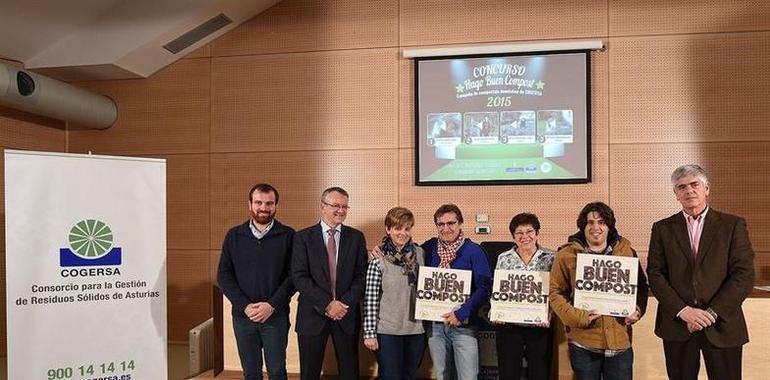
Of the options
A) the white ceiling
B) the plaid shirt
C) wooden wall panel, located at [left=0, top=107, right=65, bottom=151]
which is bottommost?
the plaid shirt

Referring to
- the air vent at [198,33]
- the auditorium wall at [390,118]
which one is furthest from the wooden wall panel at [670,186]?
the air vent at [198,33]

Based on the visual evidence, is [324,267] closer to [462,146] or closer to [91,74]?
[462,146]

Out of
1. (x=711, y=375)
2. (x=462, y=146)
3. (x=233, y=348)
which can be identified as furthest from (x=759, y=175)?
(x=233, y=348)

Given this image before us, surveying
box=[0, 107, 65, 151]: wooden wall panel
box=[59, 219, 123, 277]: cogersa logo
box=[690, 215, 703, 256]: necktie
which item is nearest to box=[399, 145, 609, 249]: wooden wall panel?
box=[690, 215, 703, 256]: necktie

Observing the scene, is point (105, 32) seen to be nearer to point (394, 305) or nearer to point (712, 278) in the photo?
point (394, 305)

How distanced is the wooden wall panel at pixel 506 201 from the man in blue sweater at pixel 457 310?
2.22 m

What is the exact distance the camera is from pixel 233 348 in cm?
443

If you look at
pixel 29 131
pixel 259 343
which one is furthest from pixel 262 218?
pixel 29 131

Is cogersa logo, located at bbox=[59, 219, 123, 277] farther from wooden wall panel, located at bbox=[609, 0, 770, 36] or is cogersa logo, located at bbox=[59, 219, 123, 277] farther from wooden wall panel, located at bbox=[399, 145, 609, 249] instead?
wooden wall panel, located at bbox=[609, 0, 770, 36]

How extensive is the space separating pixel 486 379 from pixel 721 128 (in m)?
3.05

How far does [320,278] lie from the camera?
142 inches

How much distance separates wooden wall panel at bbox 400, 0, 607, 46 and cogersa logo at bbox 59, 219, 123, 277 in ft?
10.4

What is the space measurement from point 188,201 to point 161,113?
886 mm

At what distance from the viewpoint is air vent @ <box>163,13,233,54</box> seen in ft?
19.5
